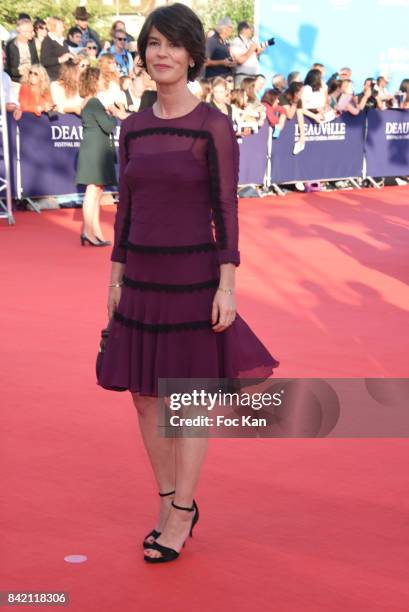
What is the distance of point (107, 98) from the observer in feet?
43.2

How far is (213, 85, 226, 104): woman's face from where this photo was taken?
15.3 meters

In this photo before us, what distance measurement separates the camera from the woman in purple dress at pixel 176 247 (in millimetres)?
3434

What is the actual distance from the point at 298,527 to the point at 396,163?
55.6 ft

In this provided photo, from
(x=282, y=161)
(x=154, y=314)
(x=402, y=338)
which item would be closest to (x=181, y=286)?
(x=154, y=314)

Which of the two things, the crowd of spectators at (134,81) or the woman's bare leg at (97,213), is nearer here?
the woman's bare leg at (97,213)

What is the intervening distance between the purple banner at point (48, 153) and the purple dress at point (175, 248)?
10317 millimetres

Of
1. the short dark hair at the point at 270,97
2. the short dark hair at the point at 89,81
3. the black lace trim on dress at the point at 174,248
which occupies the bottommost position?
the short dark hair at the point at 270,97

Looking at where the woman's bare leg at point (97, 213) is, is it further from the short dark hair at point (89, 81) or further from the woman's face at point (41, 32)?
the woman's face at point (41, 32)

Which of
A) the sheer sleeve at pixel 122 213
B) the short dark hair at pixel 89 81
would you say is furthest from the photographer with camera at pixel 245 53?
the sheer sleeve at pixel 122 213

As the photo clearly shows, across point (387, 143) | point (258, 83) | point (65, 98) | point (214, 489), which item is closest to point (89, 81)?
point (65, 98)

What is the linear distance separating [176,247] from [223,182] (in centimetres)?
27

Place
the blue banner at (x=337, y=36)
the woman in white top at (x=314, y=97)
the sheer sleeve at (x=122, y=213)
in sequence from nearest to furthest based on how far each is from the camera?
the sheer sleeve at (x=122, y=213)
the woman in white top at (x=314, y=97)
the blue banner at (x=337, y=36)

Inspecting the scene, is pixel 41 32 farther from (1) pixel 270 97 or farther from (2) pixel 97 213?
(2) pixel 97 213

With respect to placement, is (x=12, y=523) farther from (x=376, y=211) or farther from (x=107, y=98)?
(x=376, y=211)
